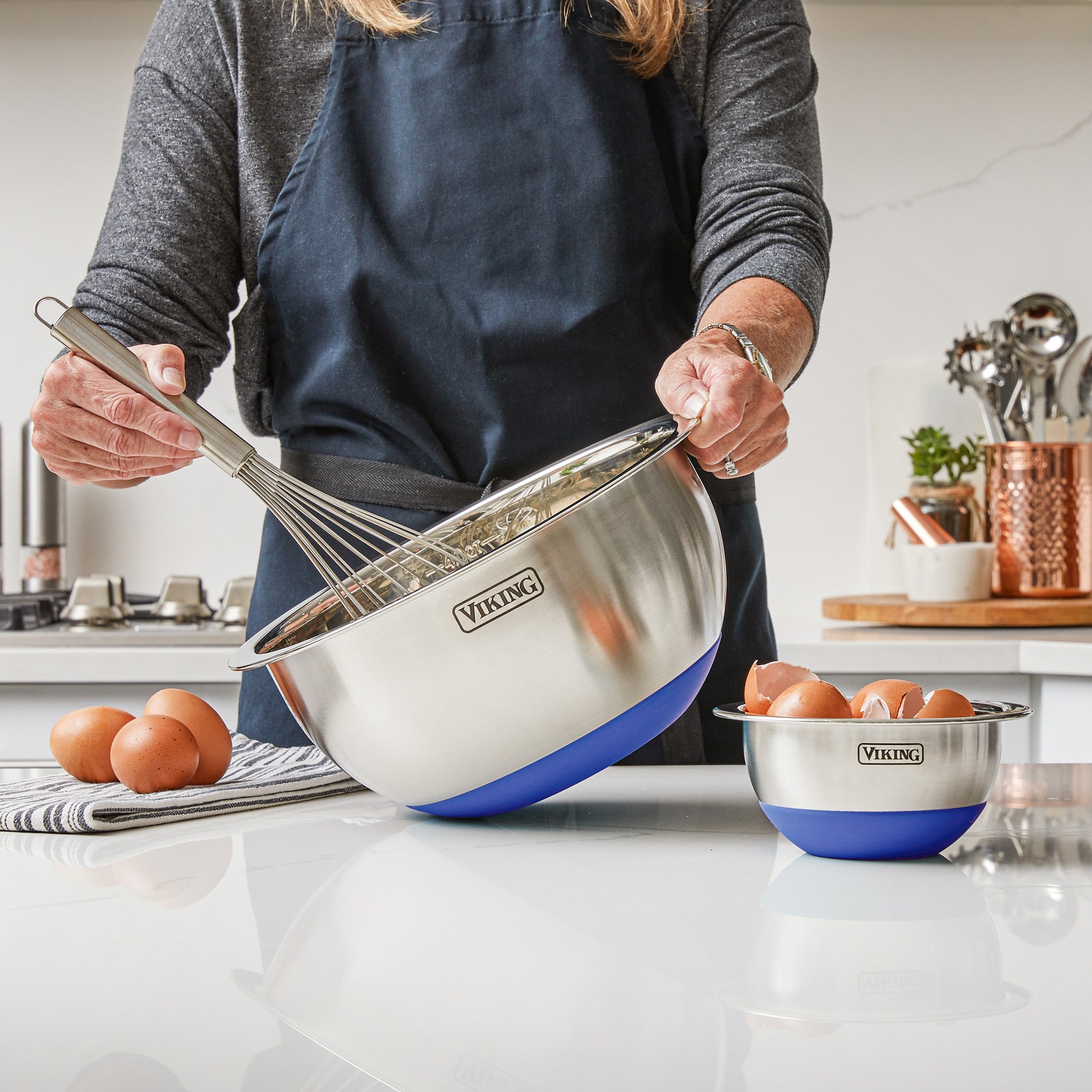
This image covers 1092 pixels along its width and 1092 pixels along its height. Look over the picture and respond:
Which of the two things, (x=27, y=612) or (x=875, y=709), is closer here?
(x=875, y=709)

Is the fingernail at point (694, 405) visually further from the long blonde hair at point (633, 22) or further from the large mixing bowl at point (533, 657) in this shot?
the long blonde hair at point (633, 22)

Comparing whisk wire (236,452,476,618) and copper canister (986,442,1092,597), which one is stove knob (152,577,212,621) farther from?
copper canister (986,442,1092,597)

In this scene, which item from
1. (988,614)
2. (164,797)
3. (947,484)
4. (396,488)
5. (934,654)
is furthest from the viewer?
(947,484)

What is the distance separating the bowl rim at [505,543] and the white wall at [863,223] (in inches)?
43.8

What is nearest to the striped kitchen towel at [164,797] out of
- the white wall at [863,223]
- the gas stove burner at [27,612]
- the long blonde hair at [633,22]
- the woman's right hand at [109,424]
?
the woman's right hand at [109,424]

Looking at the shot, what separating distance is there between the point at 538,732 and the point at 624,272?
16.6 inches

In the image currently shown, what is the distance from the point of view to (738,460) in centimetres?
64

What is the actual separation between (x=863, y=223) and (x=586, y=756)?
53.6 inches

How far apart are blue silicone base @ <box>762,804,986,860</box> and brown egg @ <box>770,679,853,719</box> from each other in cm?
4

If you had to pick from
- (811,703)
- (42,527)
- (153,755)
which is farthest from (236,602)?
(811,703)

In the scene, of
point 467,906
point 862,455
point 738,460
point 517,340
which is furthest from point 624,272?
point 862,455

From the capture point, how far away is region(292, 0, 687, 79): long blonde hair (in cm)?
81

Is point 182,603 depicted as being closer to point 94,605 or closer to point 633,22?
point 94,605

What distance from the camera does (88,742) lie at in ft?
2.11
